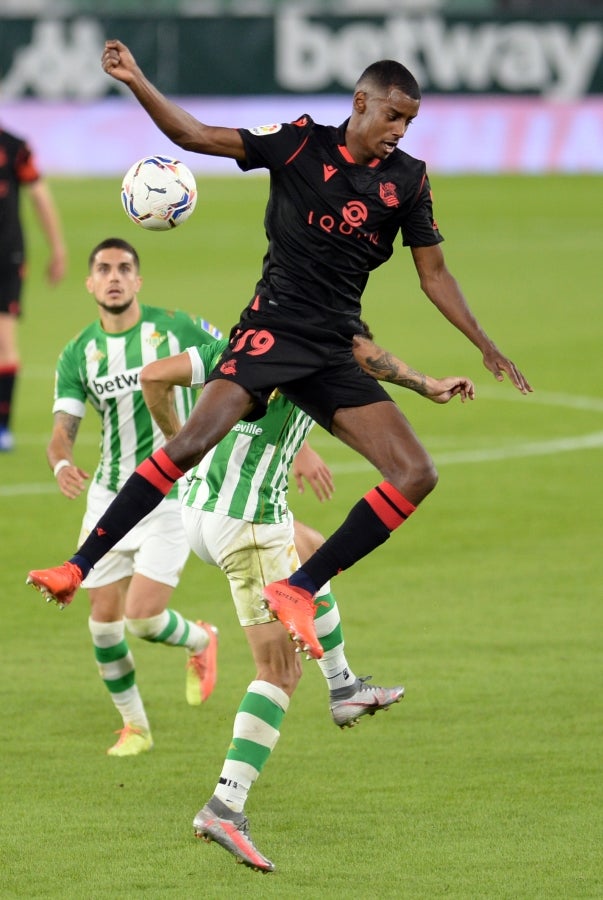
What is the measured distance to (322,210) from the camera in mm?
6496

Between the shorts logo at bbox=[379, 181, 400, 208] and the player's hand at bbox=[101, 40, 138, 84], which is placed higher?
the player's hand at bbox=[101, 40, 138, 84]

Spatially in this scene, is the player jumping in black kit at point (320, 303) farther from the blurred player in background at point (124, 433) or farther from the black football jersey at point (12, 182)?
the black football jersey at point (12, 182)

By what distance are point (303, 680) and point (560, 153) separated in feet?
89.8

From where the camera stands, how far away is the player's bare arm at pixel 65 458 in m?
6.91

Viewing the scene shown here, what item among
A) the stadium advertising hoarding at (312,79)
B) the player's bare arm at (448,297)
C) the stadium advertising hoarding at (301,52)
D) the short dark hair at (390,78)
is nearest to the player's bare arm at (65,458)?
the player's bare arm at (448,297)

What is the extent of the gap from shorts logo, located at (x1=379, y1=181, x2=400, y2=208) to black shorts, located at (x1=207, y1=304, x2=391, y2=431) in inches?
21.9

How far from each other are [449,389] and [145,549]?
1.93 m

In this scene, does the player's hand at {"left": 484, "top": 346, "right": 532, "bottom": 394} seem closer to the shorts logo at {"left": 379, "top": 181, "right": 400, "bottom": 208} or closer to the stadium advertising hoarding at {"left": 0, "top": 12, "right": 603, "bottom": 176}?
the shorts logo at {"left": 379, "top": 181, "right": 400, "bottom": 208}

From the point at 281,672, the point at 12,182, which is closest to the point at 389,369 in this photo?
the point at 281,672

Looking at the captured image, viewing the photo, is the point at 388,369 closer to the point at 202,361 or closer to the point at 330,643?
the point at 202,361

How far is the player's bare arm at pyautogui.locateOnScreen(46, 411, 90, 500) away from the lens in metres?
6.91

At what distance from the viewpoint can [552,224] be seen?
99.3ft

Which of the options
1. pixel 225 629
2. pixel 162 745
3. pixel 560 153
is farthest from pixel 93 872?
pixel 560 153

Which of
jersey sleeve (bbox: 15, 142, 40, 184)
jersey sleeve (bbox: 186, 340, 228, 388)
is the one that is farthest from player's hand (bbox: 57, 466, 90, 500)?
jersey sleeve (bbox: 15, 142, 40, 184)
